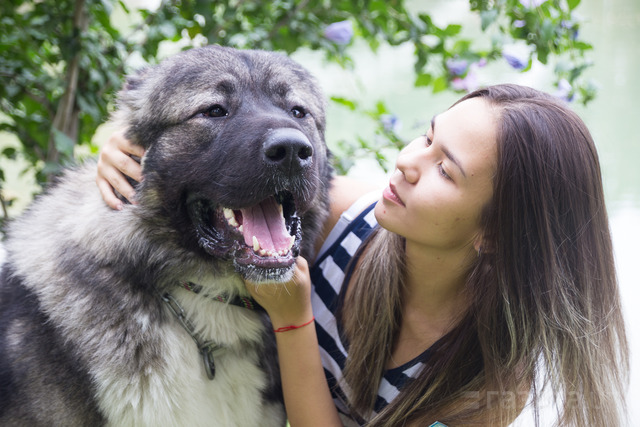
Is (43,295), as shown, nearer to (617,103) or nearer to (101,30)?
(101,30)

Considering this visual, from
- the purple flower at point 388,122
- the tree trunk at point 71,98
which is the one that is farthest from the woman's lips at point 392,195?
the tree trunk at point 71,98

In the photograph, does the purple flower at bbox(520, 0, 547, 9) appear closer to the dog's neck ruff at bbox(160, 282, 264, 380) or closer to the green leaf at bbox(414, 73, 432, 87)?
the green leaf at bbox(414, 73, 432, 87)

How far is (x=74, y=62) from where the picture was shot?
9.64ft

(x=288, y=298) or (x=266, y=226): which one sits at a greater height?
(x=266, y=226)

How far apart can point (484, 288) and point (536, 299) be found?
0.17 m

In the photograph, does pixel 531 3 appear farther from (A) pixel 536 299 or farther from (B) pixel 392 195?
(A) pixel 536 299

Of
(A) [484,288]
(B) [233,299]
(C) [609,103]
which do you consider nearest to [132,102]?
(B) [233,299]

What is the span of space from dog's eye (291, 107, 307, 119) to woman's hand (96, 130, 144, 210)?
551 mm

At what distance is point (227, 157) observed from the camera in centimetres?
190

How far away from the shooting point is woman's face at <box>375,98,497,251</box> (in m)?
1.82

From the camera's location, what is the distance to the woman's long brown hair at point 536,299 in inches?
71.6

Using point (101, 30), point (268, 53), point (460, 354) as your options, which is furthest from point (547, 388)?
point (101, 30)

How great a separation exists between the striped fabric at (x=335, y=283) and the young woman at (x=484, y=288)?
115 mm

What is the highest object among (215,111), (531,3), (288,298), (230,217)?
(531,3)
